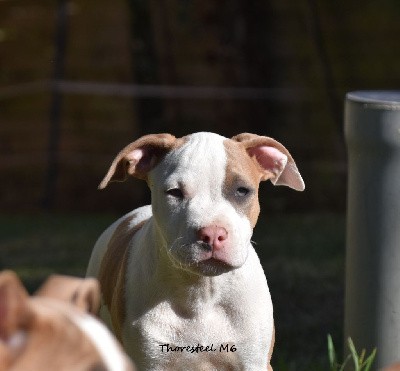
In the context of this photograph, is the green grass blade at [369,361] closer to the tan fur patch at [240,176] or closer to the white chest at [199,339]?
the white chest at [199,339]

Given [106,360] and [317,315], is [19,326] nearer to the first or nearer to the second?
[106,360]

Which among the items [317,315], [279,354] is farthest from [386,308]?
[317,315]

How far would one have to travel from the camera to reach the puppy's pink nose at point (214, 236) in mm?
3805

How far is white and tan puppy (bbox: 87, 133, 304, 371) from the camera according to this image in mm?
3904

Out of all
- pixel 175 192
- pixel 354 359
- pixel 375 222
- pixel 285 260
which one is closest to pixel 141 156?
pixel 175 192

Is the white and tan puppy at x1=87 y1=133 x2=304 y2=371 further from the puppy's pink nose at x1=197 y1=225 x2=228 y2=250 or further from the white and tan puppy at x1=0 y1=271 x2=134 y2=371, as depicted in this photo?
the white and tan puppy at x1=0 y1=271 x2=134 y2=371

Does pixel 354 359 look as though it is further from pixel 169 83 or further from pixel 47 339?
→ pixel 169 83

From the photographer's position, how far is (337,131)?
34.1 feet

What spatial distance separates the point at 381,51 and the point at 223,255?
22.5ft

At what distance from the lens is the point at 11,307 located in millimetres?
2342

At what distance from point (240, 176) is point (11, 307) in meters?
1.81

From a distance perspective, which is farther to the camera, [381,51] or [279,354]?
[381,51]

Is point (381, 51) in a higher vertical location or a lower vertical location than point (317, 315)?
higher

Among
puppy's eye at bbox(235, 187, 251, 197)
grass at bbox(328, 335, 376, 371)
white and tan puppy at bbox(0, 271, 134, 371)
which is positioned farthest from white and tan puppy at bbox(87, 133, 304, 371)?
white and tan puppy at bbox(0, 271, 134, 371)
